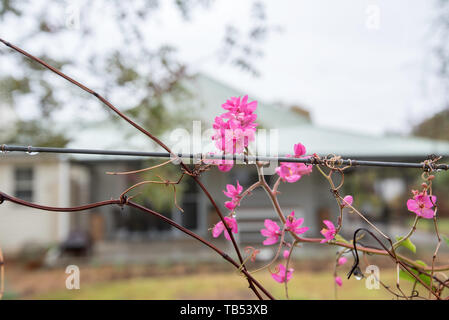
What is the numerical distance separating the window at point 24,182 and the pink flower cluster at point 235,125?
25.2 ft

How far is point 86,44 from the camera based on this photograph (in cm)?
317

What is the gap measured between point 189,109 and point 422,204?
3669 millimetres

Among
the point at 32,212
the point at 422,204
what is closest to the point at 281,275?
the point at 422,204

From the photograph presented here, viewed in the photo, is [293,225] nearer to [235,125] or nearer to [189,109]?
[235,125]

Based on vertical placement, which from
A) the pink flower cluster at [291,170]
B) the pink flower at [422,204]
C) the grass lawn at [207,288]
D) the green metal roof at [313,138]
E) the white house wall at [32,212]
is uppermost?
the green metal roof at [313,138]

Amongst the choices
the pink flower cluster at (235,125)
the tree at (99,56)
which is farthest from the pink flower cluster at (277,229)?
the tree at (99,56)

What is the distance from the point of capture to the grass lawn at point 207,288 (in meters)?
4.01

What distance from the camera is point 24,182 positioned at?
7.17 m

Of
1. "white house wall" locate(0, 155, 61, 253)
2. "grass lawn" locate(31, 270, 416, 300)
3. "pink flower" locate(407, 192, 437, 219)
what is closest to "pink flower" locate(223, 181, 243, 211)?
"pink flower" locate(407, 192, 437, 219)

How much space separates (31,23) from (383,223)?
22.8 feet

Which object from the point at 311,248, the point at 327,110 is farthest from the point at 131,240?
the point at 327,110

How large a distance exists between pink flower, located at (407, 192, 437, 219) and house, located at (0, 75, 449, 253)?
6.01 metres

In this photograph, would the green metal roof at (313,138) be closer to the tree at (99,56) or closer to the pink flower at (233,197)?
the tree at (99,56)
